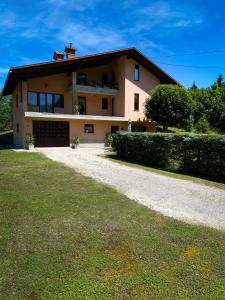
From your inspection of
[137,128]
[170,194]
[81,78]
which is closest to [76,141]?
[81,78]

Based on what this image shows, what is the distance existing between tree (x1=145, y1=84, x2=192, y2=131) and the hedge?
26.7 ft

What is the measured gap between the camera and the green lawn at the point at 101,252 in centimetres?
343

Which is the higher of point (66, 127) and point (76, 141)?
point (66, 127)

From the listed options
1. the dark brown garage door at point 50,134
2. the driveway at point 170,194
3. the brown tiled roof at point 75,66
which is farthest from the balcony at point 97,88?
the driveway at point 170,194

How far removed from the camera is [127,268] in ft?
12.7

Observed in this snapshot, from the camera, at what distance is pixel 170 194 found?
8117 mm

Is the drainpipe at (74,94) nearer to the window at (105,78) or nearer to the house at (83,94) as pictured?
the house at (83,94)

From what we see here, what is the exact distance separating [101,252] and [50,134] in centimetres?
1927

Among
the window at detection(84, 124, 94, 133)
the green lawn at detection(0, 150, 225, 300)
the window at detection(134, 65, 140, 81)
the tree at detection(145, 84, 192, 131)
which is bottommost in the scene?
the green lawn at detection(0, 150, 225, 300)

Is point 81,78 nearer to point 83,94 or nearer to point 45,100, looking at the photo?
point 83,94

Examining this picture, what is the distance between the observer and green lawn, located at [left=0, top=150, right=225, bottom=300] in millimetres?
3435

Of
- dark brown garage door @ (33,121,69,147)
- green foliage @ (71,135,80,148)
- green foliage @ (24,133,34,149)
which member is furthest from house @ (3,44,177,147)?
green foliage @ (24,133,34,149)

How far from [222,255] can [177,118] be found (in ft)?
65.6

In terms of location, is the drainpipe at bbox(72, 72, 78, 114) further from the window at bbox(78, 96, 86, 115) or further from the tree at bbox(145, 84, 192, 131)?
the tree at bbox(145, 84, 192, 131)
